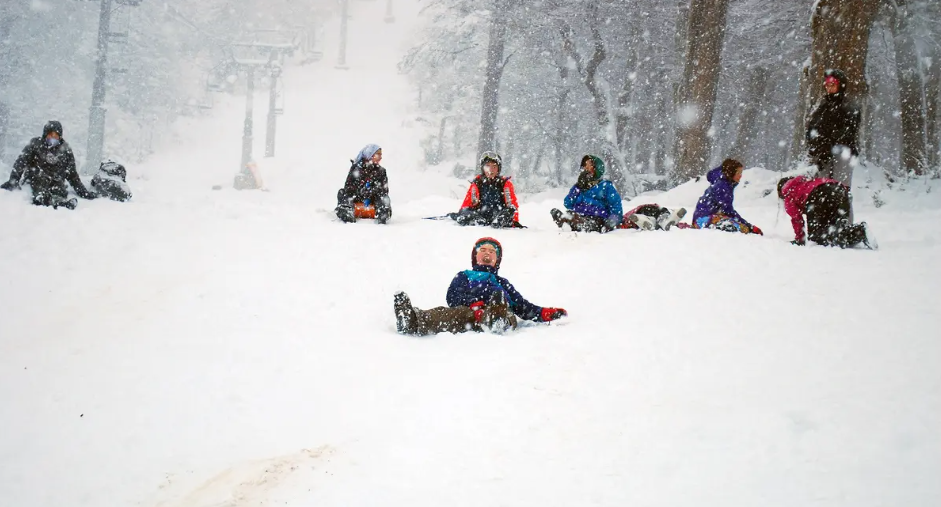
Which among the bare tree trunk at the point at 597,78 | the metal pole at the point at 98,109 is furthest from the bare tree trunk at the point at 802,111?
the metal pole at the point at 98,109

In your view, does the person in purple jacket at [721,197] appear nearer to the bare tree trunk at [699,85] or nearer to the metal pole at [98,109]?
the bare tree trunk at [699,85]

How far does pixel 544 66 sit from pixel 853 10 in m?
15.1

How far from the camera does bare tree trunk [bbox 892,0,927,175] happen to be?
13211mm

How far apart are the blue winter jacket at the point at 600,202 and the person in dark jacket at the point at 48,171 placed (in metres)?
7.97

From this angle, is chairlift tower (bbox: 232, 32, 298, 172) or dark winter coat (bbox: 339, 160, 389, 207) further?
chairlift tower (bbox: 232, 32, 298, 172)

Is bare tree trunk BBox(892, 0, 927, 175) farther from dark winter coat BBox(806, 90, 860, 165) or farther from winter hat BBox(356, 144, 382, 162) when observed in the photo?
winter hat BBox(356, 144, 382, 162)

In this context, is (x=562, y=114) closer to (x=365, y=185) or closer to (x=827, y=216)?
(x=365, y=185)

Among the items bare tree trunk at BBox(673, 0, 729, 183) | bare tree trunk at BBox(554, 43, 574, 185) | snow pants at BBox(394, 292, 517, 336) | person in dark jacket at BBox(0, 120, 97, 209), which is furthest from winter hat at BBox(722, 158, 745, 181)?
bare tree trunk at BBox(554, 43, 574, 185)

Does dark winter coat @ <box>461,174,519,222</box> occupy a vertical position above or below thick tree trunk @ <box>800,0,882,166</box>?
below

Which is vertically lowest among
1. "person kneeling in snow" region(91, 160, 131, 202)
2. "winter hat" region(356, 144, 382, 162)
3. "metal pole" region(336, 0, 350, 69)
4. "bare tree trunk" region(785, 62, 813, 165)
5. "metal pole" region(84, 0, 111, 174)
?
"person kneeling in snow" region(91, 160, 131, 202)

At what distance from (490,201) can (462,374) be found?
251 inches

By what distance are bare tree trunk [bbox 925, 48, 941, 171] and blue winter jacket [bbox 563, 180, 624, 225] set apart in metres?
9.60

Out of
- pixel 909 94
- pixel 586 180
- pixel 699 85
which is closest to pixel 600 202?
pixel 586 180

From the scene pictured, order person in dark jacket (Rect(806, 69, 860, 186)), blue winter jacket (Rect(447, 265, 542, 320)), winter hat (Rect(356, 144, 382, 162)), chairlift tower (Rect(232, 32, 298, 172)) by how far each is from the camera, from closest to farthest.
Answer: blue winter jacket (Rect(447, 265, 542, 320)) → person in dark jacket (Rect(806, 69, 860, 186)) → winter hat (Rect(356, 144, 382, 162)) → chairlift tower (Rect(232, 32, 298, 172))
